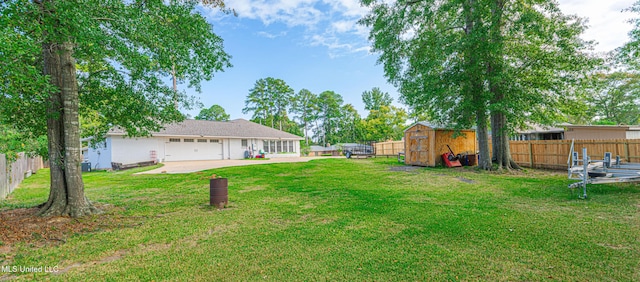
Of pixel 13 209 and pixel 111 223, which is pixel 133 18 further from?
pixel 13 209

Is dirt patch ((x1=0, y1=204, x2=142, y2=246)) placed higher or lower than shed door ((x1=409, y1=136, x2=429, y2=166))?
lower

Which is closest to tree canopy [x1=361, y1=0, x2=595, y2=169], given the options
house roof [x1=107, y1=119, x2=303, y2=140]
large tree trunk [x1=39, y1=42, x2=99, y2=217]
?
large tree trunk [x1=39, y1=42, x2=99, y2=217]

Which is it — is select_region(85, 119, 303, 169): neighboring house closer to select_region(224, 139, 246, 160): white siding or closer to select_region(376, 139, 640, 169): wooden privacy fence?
select_region(224, 139, 246, 160): white siding

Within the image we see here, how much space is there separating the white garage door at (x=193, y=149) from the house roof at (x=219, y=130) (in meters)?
0.66

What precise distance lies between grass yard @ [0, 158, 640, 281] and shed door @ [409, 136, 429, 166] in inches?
305

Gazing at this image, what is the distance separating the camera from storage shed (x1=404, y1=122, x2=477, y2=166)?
14.2m

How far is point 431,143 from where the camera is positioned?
14289mm

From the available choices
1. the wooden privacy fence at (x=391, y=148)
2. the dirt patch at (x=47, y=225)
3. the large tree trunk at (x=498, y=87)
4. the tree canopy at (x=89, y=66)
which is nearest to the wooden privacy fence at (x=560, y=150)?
the large tree trunk at (x=498, y=87)

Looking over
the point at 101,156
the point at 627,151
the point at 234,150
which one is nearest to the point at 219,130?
the point at 234,150

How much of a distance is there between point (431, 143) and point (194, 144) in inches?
718

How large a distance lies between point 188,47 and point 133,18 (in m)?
0.99

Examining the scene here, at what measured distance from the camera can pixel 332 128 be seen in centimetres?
5628

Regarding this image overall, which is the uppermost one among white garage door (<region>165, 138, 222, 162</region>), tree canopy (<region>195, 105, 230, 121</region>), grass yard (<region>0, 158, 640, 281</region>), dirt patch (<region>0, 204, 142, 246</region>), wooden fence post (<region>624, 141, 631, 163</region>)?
tree canopy (<region>195, 105, 230, 121</region>)

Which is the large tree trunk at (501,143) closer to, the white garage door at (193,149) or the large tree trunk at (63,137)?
the large tree trunk at (63,137)
